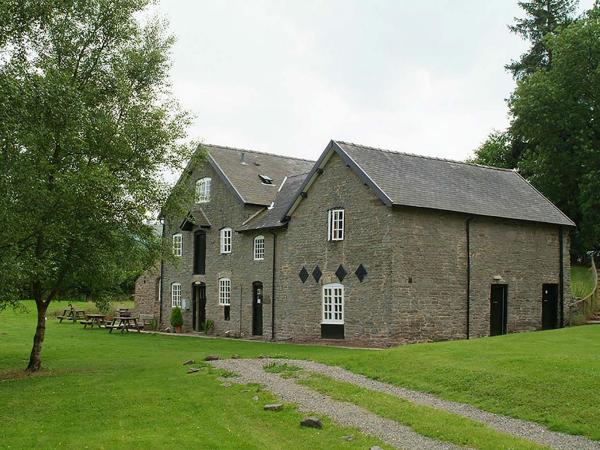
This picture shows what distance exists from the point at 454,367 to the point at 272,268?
1697 centimetres

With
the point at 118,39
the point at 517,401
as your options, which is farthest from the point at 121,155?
the point at 517,401

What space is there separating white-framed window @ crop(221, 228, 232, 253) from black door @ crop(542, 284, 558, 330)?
51.8ft

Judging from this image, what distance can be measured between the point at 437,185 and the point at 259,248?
9.68 meters

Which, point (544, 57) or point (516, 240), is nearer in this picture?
point (516, 240)

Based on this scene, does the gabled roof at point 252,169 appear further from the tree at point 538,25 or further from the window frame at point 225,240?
the tree at point 538,25

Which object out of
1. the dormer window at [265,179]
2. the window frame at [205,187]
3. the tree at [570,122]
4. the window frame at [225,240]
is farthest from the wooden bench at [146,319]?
the tree at [570,122]

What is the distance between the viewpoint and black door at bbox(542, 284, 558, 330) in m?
31.2

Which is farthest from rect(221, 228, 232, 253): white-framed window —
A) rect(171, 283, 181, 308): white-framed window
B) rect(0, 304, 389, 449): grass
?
rect(0, 304, 389, 449): grass

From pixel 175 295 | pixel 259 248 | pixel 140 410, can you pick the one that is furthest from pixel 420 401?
pixel 175 295

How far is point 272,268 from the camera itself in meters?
32.6

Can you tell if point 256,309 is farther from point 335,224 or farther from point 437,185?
point 437,185

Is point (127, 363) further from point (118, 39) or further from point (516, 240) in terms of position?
point (516, 240)

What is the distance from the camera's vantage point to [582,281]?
37375 millimetres

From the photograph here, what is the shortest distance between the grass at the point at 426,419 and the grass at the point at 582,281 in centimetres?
2247
